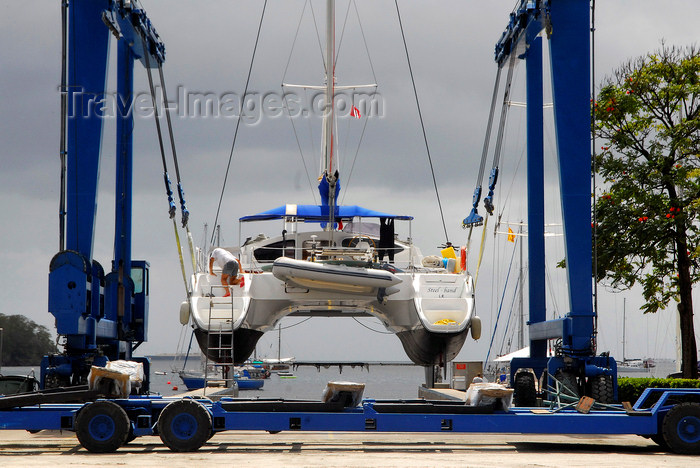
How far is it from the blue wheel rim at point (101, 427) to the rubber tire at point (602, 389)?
738 centimetres

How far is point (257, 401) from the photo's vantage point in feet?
36.7

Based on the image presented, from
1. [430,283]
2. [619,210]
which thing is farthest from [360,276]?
[619,210]

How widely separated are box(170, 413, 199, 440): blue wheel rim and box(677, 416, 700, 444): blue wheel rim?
572cm

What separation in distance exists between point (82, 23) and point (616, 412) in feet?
34.3

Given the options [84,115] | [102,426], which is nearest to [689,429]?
[102,426]

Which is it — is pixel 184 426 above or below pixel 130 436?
above

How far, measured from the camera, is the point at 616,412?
37.1ft

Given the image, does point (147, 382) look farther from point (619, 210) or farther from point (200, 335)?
point (619, 210)

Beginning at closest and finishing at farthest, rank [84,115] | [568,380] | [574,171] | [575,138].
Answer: [568,380], [574,171], [575,138], [84,115]

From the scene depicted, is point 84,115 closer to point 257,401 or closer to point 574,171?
point 257,401

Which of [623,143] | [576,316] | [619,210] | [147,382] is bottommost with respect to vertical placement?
[147,382]

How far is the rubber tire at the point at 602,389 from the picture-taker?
14.1m

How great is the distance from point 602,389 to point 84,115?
368 inches

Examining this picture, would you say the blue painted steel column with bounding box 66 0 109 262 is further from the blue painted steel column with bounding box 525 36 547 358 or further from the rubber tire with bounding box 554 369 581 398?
the blue painted steel column with bounding box 525 36 547 358
